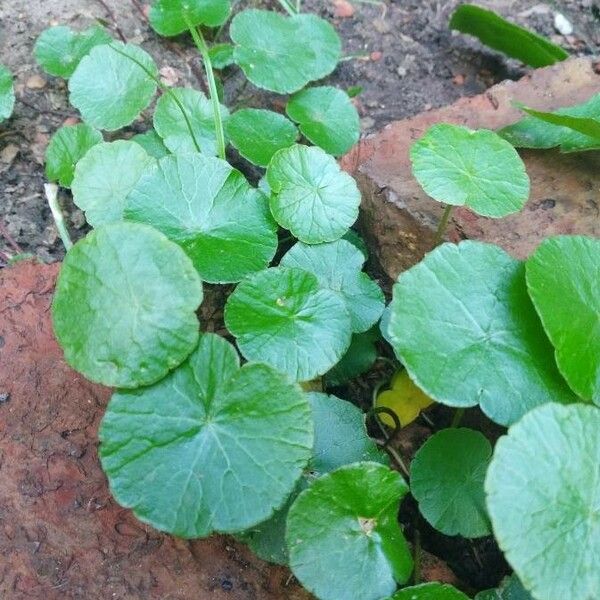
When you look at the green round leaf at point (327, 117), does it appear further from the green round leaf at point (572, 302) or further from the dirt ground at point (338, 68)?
the green round leaf at point (572, 302)

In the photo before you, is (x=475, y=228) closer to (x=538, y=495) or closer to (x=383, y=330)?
(x=383, y=330)

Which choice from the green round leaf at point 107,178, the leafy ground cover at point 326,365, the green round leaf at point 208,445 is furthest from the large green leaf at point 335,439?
the green round leaf at point 107,178

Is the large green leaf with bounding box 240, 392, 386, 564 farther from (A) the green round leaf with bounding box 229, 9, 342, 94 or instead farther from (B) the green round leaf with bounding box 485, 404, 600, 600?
(A) the green round leaf with bounding box 229, 9, 342, 94

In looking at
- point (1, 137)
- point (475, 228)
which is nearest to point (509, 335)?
point (475, 228)

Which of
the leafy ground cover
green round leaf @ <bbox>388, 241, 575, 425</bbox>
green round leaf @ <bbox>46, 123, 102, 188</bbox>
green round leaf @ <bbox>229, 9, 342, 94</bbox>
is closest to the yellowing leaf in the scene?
the leafy ground cover

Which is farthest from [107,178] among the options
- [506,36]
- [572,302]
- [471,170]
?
[506,36]
